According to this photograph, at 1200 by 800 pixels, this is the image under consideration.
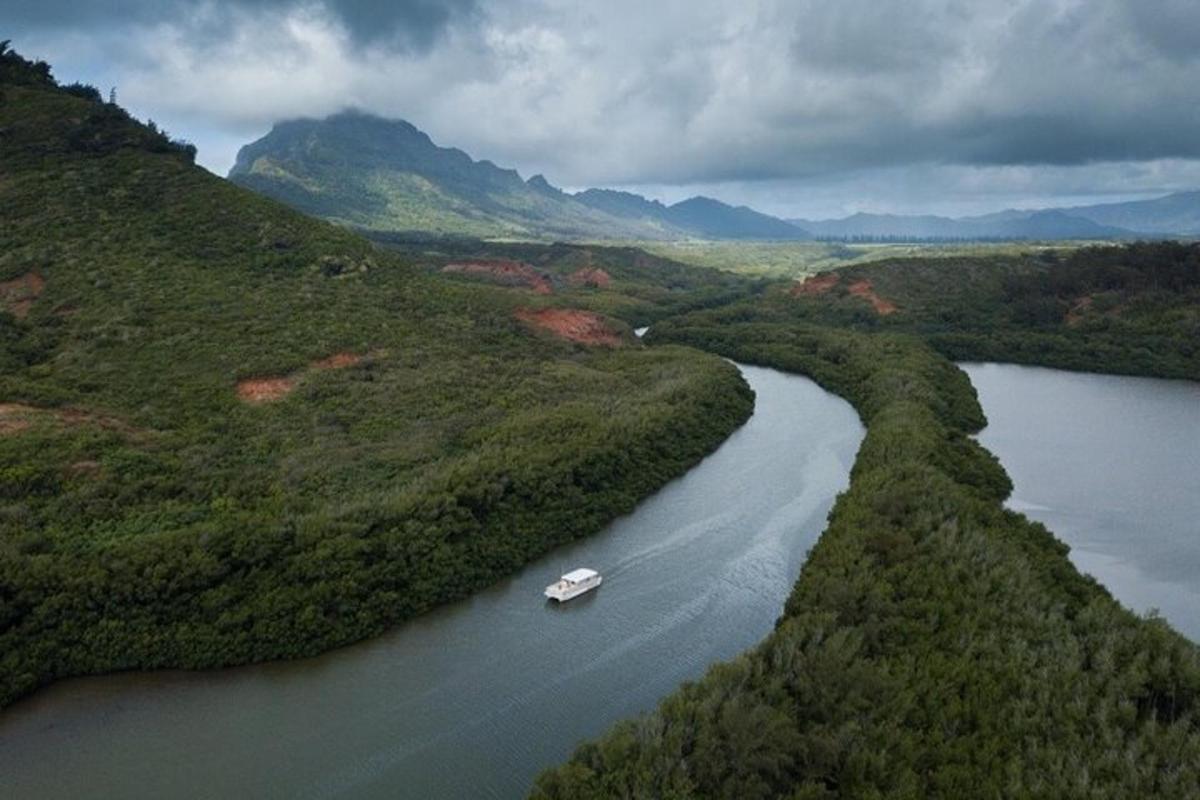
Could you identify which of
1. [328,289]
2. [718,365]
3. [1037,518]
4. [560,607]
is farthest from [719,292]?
[560,607]

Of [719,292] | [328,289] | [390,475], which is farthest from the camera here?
[719,292]

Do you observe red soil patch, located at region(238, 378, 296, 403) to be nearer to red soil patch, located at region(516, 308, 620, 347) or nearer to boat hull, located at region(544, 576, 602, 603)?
boat hull, located at region(544, 576, 602, 603)

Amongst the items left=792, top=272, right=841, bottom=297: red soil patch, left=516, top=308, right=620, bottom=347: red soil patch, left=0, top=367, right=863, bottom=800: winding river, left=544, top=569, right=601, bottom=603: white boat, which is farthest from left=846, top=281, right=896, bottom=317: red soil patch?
left=544, top=569, right=601, bottom=603: white boat

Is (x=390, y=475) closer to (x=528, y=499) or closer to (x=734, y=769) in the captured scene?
(x=528, y=499)

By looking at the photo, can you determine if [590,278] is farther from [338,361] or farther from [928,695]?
[928,695]

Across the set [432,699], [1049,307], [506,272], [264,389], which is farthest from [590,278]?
[432,699]

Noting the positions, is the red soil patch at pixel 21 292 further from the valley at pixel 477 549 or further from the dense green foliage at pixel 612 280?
the dense green foliage at pixel 612 280

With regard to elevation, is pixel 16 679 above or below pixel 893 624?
below
